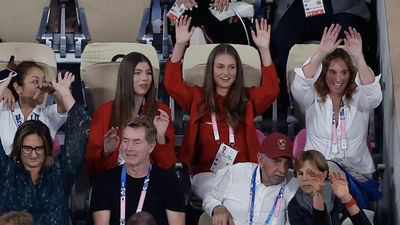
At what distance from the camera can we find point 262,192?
5043 millimetres

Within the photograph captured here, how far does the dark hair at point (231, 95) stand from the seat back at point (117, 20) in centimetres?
201

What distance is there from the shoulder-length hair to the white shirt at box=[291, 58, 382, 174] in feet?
2.87

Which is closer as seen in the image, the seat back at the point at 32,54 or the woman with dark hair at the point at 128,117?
the woman with dark hair at the point at 128,117

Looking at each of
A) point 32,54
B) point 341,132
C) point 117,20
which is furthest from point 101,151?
point 117,20

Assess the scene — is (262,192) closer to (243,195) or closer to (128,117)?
(243,195)

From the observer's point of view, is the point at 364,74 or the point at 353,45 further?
the point at 353,45

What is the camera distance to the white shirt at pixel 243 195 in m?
5.02

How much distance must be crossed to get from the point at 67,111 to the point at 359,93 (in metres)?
1.74

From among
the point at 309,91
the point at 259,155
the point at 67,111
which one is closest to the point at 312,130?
the point at 309,91

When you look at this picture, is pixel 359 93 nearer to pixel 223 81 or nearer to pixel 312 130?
pixel 312 130

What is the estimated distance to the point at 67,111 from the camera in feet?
17.4

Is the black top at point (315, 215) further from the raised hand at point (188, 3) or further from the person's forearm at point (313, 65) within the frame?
the raised hand at point (188, 3)

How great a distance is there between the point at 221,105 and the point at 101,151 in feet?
2.69

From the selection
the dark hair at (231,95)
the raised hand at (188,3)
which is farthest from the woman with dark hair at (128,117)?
the raised hand at (188,3)
